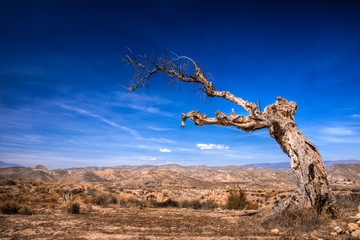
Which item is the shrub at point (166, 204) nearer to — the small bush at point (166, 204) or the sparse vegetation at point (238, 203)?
the small bush at point (166, 204)

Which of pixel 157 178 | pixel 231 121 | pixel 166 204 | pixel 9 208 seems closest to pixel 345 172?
pixel 157 178

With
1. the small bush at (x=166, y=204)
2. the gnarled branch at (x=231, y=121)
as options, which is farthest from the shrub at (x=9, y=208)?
the gnarled branch at (x=231, y=121)

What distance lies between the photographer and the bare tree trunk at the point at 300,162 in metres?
6.82

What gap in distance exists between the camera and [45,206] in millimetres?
13188

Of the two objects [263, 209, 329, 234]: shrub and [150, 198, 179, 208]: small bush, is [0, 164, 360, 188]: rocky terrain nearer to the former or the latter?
[150, 198, 179, 208]: small bush

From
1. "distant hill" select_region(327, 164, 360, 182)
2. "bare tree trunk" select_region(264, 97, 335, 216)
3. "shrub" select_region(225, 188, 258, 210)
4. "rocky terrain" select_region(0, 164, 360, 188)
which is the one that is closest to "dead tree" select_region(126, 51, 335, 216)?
"bare tree trunk" select_region(264, 97, 335, 216)

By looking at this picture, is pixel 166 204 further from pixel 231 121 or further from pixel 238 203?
pixel 231 121

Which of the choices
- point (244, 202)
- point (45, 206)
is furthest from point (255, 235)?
point (45, 206)

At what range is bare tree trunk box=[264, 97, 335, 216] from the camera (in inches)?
269

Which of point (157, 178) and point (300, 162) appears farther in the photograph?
point (157, 178)

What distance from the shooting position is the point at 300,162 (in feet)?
23.5

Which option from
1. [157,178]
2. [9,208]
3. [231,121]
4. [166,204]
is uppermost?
[231,121]

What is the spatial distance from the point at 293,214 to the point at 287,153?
7.05ft

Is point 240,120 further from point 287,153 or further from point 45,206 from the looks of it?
point 45,206
